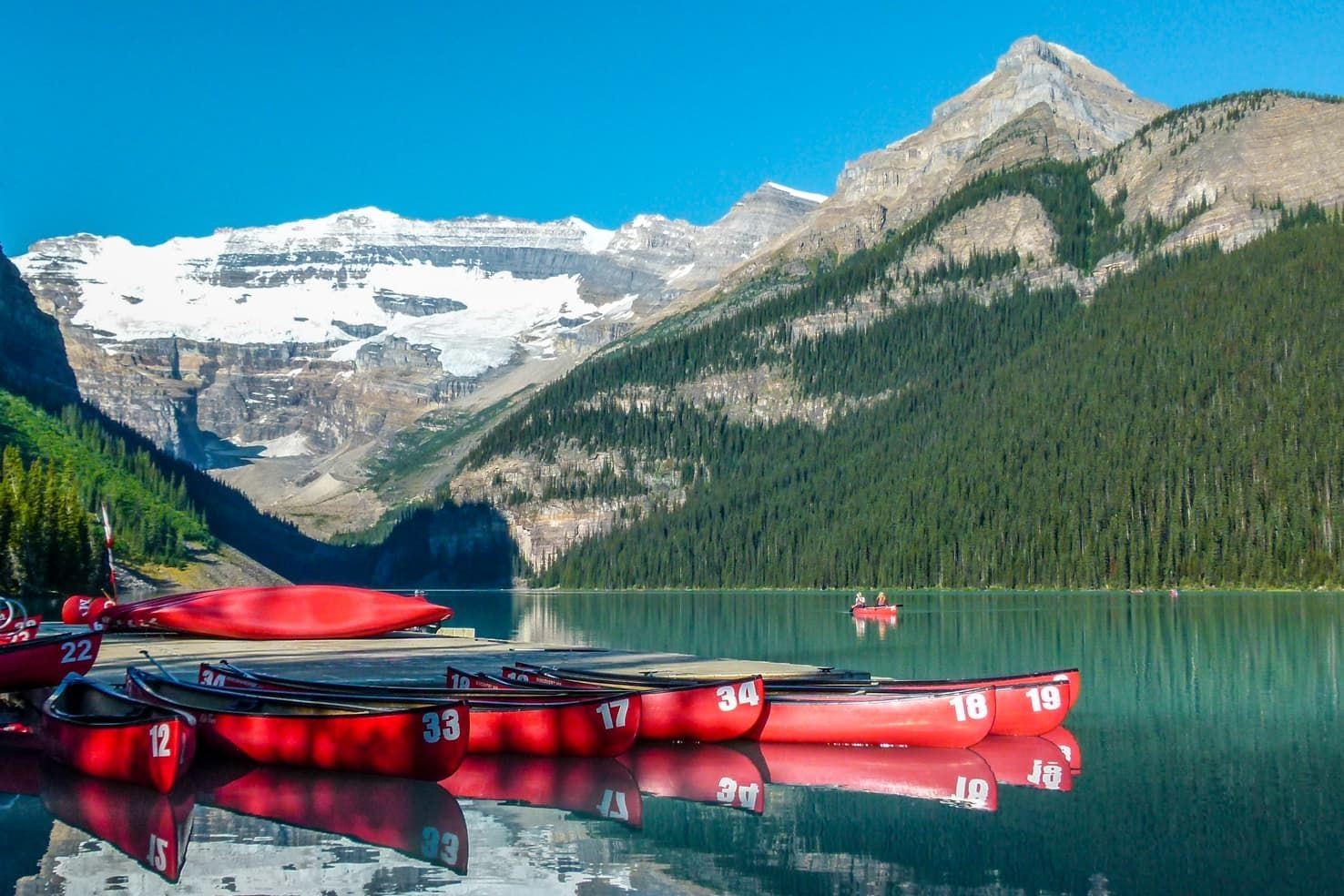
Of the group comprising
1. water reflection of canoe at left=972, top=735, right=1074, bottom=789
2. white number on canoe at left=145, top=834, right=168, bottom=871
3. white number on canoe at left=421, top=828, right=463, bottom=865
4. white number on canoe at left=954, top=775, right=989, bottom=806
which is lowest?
white number on canoe at left=145, top=834, right=168, bottom=871

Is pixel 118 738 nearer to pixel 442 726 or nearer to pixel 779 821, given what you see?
pixel 442 726

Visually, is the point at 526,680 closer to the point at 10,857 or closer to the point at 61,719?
the point at 61,719

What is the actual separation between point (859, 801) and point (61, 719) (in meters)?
19.5

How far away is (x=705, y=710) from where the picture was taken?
127ft

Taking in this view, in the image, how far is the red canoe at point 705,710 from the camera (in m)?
38.3

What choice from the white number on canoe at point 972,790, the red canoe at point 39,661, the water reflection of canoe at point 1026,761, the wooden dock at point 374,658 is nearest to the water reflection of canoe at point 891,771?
the white number on canoe at point 972,790

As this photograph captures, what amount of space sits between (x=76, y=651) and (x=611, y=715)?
1647 centimetres

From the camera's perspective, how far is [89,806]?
2939 centimetres

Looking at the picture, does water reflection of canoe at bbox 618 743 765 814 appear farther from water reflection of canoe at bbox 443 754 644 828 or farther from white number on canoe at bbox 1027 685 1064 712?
white number on canoe at bbox 1027 685 1064 712

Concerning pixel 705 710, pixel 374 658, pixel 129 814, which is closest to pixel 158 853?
pixel 129 814

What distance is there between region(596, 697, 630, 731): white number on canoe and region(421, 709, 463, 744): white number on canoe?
5254 mm

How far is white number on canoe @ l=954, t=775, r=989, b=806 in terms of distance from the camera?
102 feet

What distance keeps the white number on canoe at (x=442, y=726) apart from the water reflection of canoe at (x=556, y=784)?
1373 mm

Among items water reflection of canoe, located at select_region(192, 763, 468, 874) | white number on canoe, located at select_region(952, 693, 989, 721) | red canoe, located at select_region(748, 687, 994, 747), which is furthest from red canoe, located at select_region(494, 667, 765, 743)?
water reflection of canoe, located at select_region(192, 763, 468, 874)
